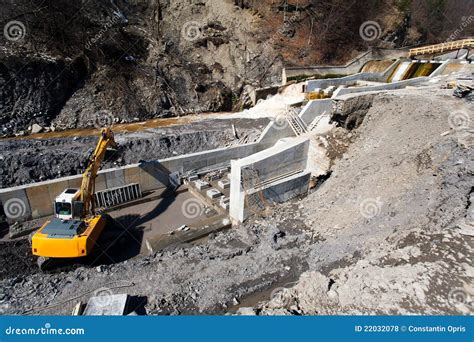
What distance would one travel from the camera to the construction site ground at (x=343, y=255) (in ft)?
17.7

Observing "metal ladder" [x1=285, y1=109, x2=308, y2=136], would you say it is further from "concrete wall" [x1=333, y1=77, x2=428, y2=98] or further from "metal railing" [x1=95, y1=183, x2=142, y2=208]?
"metal railing" [x1=95, y1=183, x2=142, y2=208]

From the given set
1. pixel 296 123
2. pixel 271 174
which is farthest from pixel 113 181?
pixel 296 123

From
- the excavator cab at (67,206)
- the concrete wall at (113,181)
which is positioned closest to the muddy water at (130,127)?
the concrete wall at (113,181)

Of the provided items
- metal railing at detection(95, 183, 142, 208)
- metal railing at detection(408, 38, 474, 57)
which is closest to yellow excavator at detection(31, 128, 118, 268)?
metal railing at detection(95, 183, 142, 208)

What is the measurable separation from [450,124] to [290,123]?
723cm

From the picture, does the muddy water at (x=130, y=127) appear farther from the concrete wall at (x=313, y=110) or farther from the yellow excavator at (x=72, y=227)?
the yellow excavator at (x=72, y=227)

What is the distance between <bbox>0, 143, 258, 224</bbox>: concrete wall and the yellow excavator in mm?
2592

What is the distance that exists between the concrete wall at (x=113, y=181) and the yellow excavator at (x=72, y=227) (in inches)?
102

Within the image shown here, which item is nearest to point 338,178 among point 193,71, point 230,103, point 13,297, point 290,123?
point 290,123

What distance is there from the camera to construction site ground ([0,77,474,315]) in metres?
5.40

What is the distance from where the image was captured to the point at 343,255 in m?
7.24

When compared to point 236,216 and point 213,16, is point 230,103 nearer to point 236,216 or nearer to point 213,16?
point 213,16

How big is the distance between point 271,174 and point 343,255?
4.75 meters

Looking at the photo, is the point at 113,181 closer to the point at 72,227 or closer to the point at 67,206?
the point at 67,206
